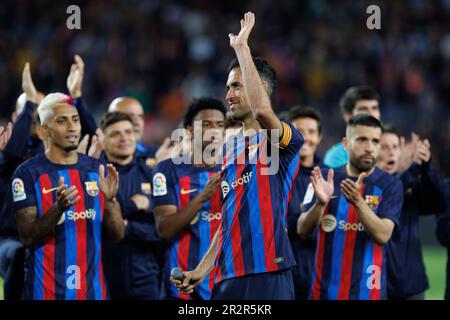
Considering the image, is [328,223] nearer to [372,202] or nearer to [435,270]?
[372,202]

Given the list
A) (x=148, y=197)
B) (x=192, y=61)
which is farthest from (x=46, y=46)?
(x=148, y=197)

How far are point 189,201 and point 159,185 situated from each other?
0.28m

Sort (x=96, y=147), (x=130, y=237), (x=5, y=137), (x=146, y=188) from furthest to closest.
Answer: (x=146, y=188) → (x=130, y=237) → (x=96, y=147) → (x=5, y=137)

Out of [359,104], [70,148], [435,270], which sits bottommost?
[435,270]

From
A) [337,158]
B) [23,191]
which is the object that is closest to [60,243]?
[23,191]

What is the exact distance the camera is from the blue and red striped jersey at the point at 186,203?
7.08m

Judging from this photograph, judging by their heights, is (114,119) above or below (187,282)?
above

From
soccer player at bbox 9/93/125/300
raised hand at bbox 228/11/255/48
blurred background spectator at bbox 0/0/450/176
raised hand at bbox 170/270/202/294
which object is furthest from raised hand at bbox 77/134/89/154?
blurred background spectator at bbox 0/0/450/176

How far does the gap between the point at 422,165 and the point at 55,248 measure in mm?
3141

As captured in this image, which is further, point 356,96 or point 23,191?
point 356,96

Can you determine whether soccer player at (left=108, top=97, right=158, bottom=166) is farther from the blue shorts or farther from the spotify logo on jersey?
the blue shorts

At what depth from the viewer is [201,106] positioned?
7293mm

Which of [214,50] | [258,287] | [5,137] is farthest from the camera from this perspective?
[214,50]

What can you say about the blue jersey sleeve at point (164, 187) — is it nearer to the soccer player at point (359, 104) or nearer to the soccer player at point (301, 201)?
the soccer player at point (301, 201)
